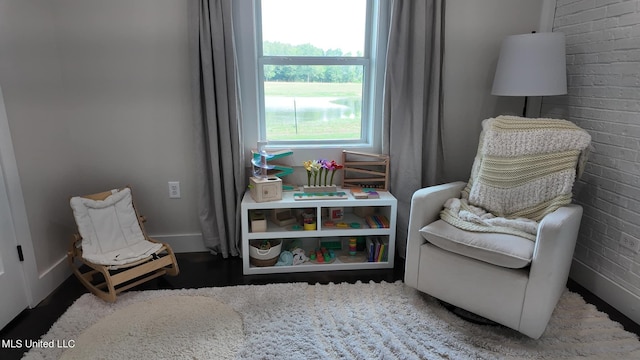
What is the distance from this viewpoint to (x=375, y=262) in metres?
→ 2.50

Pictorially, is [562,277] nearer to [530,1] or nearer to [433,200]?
[433,200]

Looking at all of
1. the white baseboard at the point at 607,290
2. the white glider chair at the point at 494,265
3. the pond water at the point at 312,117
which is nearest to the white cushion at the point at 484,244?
the white glider chair at the point at 494,265

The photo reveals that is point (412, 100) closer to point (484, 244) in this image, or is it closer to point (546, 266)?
point (484, 244)

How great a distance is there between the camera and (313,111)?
2.70 metres

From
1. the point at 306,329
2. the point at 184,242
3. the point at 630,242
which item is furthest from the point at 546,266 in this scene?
the point at 184,242

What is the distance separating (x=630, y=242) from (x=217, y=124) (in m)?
2.41

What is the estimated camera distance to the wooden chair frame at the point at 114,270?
6.70 feet

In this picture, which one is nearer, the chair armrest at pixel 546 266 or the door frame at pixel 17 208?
the chair armrest at pixel 546 266

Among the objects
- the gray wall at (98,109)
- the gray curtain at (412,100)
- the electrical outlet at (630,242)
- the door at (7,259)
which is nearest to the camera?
the door at (7,259)

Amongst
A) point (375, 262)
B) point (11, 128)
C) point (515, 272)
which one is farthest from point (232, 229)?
point (515, 272)

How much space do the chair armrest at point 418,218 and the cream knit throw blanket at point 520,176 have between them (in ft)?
0.21

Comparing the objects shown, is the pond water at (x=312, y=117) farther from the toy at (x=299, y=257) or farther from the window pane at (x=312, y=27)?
the toy at (x=299, y=257)

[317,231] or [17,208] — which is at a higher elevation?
[17,208]

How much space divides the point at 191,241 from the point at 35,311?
0.95 metres
